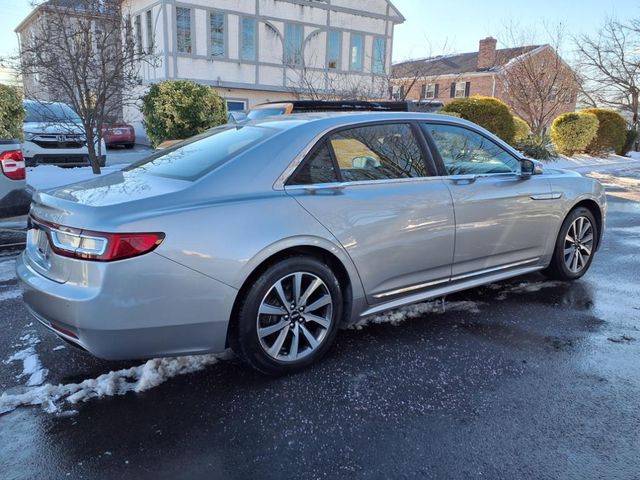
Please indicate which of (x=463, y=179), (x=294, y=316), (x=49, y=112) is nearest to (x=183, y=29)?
(x=49, y=112)

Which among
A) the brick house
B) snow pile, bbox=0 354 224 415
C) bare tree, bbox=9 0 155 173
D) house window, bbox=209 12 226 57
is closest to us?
snow pile, bbox=0 354 224 415

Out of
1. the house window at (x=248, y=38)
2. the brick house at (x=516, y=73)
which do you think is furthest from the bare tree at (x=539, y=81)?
the house window at (x=248, y=38)

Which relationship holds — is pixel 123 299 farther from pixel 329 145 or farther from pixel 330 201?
pixel 329 145

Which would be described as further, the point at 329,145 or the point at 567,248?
the point at 567,248

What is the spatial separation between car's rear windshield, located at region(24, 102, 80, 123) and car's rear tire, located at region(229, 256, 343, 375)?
9.22 metres

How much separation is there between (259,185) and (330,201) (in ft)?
1.53

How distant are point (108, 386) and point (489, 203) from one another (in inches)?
115

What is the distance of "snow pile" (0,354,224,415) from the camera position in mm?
2902

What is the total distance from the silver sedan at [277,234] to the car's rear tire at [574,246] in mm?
499

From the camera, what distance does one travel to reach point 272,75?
23.7 m

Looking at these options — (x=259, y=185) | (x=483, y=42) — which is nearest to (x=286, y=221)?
(x=259, y=185)

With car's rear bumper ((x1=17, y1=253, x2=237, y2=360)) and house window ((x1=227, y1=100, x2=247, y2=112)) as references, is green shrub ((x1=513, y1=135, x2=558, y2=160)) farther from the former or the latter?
car's rear bumper ((x1=17, y1=253, x2=237, y2=360))

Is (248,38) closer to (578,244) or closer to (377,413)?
(578,244)

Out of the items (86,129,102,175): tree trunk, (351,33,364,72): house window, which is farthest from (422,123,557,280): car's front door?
(351,33,364,72): house window
